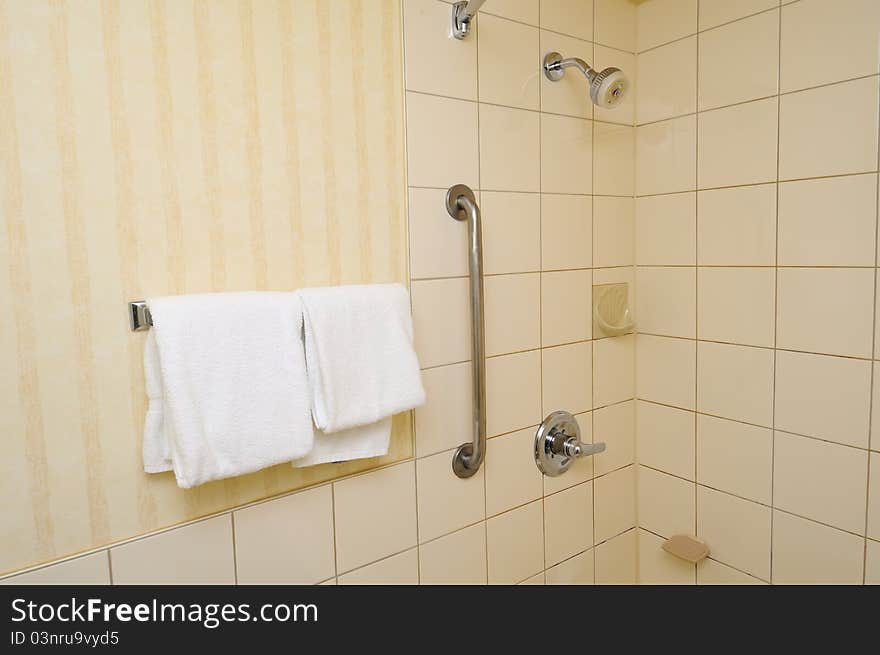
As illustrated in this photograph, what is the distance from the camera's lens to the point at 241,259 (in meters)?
1.00

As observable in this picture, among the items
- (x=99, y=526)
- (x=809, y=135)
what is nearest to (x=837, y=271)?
(x=809, y=135)

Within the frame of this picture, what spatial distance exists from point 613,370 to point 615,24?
0.90 metres

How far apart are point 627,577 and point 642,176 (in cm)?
112

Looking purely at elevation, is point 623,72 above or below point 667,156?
above

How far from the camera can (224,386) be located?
896 millimetres

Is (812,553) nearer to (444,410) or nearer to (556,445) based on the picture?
(556,445)

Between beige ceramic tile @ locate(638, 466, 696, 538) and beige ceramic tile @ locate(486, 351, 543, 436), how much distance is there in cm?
46

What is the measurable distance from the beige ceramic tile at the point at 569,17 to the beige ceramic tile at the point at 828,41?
43 centimetres

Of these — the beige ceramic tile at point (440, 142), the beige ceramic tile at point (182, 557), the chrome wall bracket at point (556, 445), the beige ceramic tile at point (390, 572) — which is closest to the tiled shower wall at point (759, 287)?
the chrome wall bracket at point (556, 445)

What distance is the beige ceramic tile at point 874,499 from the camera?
124 cm

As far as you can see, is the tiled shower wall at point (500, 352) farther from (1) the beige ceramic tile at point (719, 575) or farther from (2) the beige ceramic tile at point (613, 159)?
(1) the beige ceramic tile at point (719, 575)

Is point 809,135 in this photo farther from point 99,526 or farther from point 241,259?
point 99,526

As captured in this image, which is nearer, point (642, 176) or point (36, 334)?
point (36, 334)

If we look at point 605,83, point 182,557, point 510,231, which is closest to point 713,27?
point 605,83
